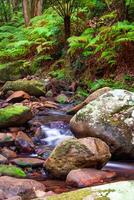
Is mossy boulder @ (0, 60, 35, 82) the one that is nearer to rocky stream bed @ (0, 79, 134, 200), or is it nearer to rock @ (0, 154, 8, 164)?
rocky stream bed @ (0, 79, 134, 200)

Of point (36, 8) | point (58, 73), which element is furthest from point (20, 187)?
point (36, 8)

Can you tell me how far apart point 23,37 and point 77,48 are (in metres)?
4.10

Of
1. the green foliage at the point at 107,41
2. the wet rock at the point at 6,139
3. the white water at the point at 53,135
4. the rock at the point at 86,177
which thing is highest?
the green foliage at the point at 107,41

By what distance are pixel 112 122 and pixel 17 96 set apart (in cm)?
365

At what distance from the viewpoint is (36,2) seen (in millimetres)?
16234

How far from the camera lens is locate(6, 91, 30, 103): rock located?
8695 millimetres

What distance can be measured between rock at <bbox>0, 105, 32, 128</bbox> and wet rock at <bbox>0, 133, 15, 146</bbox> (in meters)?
0.37

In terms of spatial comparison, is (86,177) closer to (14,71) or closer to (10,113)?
(10,113)

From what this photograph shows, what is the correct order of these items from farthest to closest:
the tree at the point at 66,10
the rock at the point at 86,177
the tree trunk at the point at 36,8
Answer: the tree trunk at the point at 36,8 < the tree at the point at 66,10 < the rock at the point at 86,177

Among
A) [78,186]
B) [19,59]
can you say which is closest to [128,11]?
[19,59]

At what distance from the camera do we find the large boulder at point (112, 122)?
5387 millimetres

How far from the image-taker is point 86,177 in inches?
176

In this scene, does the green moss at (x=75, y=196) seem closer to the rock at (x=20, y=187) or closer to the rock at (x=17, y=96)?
the rock at (x=20, y=187)

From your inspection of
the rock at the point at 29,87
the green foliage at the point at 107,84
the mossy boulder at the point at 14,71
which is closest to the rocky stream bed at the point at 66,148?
the green foliage at the point at 107,84
